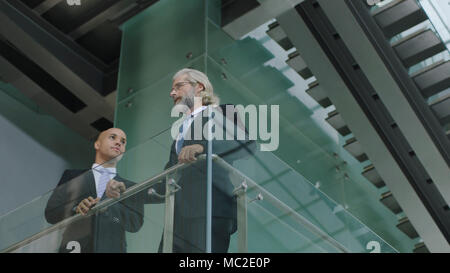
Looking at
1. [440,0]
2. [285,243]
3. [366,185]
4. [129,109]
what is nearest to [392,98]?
[440,0]

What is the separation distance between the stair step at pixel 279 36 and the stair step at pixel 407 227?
3.06 meters

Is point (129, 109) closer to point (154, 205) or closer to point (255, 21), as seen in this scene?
point (255, 21)

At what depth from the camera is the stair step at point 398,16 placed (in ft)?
33.1

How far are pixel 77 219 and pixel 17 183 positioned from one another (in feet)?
18.3

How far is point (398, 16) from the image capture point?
10.3 m

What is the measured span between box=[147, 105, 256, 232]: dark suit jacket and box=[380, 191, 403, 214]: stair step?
6.46m

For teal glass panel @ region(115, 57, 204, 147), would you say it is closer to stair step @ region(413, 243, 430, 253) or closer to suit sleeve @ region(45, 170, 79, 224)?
suit sleeve @ region(45, 170, 79, 224)

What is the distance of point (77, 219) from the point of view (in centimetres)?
660

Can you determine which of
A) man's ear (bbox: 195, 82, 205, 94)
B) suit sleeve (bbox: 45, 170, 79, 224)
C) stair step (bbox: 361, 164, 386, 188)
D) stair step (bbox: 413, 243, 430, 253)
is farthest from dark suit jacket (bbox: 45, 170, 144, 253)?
stair step (bbox: 413, 243, 430, 253)

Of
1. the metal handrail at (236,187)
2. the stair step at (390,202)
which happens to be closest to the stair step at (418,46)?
the stair step at (390,202)

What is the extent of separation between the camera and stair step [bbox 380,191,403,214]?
12.2 meters

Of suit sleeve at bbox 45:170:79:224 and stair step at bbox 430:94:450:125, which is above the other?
stair step at bbox 430:94:450:125

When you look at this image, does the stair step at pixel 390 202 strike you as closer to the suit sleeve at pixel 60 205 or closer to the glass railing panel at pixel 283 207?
the glass railing panel at pixel 283 207

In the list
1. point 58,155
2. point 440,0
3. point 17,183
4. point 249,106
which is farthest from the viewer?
point 58,155
